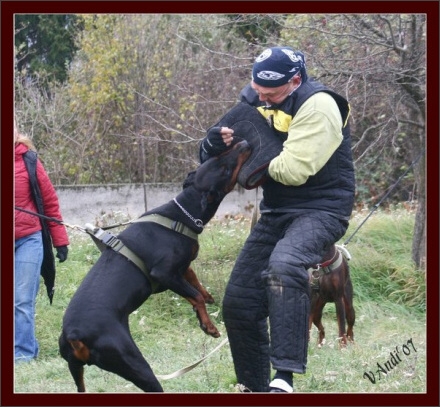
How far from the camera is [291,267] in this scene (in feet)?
14.3

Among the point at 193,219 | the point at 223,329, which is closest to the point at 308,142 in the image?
the point at 193,219

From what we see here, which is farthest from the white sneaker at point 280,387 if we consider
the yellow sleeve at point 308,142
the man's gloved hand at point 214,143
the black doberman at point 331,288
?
the black doberman at point 331,288

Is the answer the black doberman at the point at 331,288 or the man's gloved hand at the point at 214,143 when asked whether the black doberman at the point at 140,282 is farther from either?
the black doberman at the point at 331,288

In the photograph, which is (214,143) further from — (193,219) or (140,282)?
(140,282)

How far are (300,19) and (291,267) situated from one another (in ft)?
21.0

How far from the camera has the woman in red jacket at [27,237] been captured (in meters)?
6.75

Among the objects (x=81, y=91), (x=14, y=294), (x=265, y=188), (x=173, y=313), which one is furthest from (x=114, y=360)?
(x=81, y=91)

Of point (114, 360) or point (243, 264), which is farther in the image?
point (243, 264)

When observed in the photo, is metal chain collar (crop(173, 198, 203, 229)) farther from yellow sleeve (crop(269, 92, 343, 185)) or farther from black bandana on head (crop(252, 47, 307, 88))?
black bandana on head (crop(252, 47, 307, 88))

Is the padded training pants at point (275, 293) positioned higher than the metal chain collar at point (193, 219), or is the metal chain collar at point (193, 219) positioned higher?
the metal chain collar at point (193, 219)

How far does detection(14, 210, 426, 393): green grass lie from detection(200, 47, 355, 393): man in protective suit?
2.02 ft

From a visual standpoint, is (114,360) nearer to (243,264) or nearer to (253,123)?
(243,264)

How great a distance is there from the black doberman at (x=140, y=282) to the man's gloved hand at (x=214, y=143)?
0.05 meters

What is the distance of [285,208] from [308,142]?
0.50 metres
